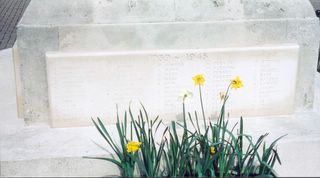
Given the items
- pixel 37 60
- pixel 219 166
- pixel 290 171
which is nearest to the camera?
pixel 219 166

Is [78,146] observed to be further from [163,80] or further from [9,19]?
[9,19]

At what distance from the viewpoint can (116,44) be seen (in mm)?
4074

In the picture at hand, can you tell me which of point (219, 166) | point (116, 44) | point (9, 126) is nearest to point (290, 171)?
point (219, 166)

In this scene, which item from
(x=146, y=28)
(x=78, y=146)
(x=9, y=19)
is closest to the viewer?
(x=78, y=146)

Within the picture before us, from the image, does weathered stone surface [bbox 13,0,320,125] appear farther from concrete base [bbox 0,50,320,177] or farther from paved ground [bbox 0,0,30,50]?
paved ground [bbox 0,0,30,50]

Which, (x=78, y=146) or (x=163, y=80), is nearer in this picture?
(x=78, y=146)

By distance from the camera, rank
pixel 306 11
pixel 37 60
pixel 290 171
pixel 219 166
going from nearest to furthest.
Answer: pixel 219 166, pixel 290 171, pixel 37 60, pixel 306 11

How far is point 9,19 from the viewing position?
1123cm

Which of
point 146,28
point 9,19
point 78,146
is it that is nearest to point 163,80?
point 146,28

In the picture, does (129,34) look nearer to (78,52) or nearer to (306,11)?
(78,52)

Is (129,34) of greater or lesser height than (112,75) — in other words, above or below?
above

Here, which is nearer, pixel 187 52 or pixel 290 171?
pixel 290 171

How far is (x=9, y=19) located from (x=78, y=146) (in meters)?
8.16

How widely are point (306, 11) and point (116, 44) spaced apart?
1661 mm
